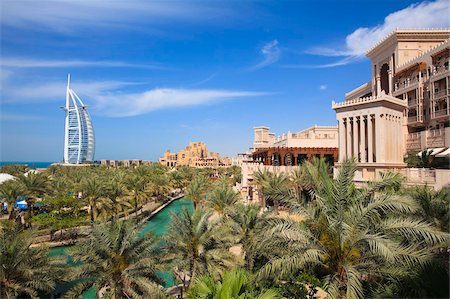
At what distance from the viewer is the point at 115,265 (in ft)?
29.1

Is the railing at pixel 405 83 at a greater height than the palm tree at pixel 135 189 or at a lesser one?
greater

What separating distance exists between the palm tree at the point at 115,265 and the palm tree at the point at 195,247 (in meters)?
1.53

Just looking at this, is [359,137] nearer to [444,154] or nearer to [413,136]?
[444,154]

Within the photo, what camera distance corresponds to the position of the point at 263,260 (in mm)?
11617

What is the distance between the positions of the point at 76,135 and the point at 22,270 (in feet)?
372

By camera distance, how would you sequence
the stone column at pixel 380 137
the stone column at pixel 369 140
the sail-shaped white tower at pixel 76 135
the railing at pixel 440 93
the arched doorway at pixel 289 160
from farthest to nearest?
the sail-shaped white tower at pixel 76 135
the arched doorway at pixel 289 160
the railing at pixel 440 93
the stone column at pixel 369 140
the stone column at pixel 380 137

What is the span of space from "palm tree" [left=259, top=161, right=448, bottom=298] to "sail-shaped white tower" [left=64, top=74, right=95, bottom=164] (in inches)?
4578

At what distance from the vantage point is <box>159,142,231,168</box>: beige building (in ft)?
391

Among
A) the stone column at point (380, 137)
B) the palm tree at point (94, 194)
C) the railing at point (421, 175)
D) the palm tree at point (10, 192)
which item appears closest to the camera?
the railing at point (421, 175)

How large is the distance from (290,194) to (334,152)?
26.2 metres

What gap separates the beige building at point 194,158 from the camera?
391ft

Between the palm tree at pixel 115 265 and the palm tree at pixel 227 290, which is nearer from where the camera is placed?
the palm tree at pixel 227 290

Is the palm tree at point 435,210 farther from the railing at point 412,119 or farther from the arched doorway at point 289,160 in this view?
the arched doorway at point 289,160

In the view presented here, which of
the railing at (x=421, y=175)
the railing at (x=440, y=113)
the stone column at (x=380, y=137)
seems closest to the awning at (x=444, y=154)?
the stone column at (x=380, y=137)
